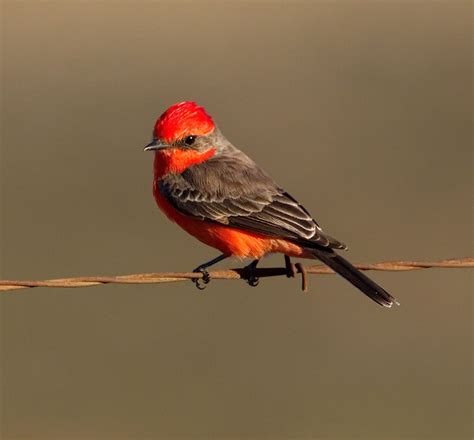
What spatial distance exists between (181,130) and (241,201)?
864mm

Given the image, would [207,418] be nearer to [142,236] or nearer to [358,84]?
[142,236]

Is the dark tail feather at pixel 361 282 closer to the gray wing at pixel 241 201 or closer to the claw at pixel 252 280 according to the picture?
the gray wing at pixel 241 201

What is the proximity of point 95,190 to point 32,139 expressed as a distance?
261 cm

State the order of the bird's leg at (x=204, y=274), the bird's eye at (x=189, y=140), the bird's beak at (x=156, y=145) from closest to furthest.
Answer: the bird's leg at (x=204, y=274)
the bird's beak at (x=156, y=145)
the bird's eye at (x=189, y=140)

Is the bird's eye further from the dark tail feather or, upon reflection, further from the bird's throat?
the dark tail feather

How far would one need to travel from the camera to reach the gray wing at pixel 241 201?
7.08m

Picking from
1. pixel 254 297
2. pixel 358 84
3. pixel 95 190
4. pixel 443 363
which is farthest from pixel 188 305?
pixel 358 84

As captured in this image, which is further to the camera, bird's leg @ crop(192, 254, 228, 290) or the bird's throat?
the bird's throat

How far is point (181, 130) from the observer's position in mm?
7988

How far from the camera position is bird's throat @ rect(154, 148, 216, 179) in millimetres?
7969

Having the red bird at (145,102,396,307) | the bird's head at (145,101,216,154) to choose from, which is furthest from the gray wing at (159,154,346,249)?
the bird's head at (145,101,216,154)

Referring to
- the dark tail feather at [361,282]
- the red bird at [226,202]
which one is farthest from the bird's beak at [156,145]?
the dark tail feather at [361,282]

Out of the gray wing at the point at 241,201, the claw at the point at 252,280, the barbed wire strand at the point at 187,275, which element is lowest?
the barbed wire strand at the point at 187,275

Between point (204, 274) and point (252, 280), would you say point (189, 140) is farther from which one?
point (204, 274)
